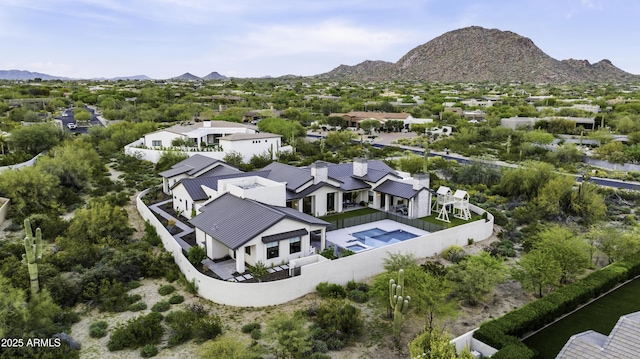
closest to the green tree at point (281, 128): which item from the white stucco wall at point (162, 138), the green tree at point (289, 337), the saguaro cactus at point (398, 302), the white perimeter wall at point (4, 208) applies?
the white stucco wall at point (162, 138)

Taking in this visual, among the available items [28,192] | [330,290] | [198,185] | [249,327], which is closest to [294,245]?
[330,290]

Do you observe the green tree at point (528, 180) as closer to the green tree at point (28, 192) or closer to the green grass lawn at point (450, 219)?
the green grass lawn at point (450, 219)

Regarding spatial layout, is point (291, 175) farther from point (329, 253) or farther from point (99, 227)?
point (99, 227)

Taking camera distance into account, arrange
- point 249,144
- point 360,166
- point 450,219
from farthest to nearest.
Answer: point 249,144 < point 360,166 < point 450,219

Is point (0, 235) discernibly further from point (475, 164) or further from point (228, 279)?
point (475, 164)

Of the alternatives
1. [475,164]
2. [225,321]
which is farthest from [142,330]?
[475,164]

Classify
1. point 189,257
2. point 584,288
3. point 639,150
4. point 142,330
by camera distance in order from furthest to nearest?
point 639,150 < point 189,257 < point 584,288 < point 142,330
